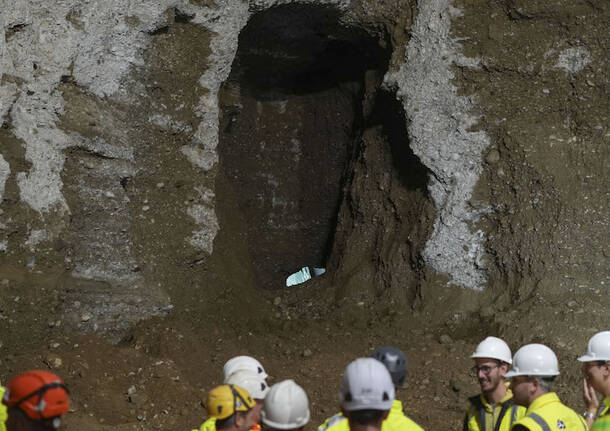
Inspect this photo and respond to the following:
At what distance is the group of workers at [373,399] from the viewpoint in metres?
3.39

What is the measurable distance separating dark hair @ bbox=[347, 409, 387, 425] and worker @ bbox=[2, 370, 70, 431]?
1.18 m

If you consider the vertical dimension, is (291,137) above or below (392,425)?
above

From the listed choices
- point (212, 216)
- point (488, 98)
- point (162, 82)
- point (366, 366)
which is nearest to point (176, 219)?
point (212, 216)

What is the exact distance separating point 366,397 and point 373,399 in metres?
0.03

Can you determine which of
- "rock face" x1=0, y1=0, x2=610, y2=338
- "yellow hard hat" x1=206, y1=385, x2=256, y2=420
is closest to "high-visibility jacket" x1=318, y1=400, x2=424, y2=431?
"yellow hard hat" x1=206, y1=385, x2=256, y2=420

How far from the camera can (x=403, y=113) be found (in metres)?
9.16

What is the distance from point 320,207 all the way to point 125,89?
3.70 m

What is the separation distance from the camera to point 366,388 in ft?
11.2

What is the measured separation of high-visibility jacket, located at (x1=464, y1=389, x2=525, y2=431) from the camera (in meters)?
5.00

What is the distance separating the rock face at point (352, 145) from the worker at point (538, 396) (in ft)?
12.5

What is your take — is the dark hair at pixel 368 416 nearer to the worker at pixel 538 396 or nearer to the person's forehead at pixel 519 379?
the worker at pixel 538 396

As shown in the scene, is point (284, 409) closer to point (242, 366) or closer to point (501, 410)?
point (242, 366)

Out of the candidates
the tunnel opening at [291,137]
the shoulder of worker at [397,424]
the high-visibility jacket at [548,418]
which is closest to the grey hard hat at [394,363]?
the shoulder of worker at [397,424]

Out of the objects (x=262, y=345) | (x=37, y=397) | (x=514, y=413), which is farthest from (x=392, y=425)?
(x=262, y=345)
